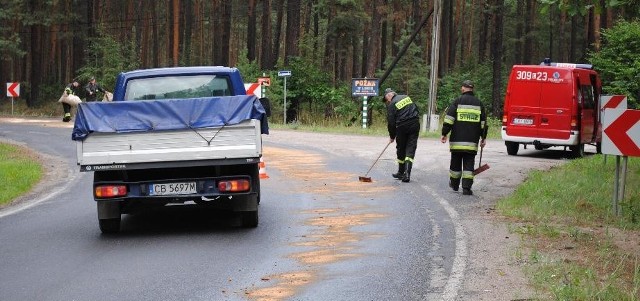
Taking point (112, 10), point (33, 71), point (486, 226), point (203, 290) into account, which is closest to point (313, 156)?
point (486, 226)

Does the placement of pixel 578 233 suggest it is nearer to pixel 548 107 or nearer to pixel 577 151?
pixel 548 107

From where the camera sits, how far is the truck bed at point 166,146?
10.1m

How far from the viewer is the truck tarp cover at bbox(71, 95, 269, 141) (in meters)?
10.2

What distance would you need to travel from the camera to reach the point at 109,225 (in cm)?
1070

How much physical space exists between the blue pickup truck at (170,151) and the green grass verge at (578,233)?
334 cm

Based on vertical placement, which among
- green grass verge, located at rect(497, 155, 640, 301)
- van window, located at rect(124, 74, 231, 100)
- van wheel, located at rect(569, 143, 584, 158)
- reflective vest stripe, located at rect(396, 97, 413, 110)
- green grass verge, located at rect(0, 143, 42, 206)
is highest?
van window, located at rect(124, 74, 231, 100)

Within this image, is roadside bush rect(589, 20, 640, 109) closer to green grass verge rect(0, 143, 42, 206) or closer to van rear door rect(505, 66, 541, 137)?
van rear door rect(505, 66, 541, 137)

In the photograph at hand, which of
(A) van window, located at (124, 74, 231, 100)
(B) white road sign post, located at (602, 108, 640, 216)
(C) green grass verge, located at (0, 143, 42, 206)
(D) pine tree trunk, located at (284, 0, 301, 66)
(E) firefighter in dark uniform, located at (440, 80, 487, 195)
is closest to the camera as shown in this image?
(B) white road sign post, located at (602, 108, 640, 216)

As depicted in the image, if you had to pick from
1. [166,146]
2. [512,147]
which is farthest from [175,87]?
[512,147]

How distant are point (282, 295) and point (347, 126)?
29382 millimetres

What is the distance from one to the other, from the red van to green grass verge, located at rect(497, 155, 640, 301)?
588 centimetres

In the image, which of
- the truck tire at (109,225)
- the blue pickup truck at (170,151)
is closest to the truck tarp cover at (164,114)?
the blue pickup truck at (170,151)

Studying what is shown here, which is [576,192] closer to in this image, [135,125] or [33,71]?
[135,125]

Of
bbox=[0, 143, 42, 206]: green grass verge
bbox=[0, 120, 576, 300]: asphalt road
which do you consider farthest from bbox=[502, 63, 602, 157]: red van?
bbox=[0, 143, 42, 206]: green grass verge
